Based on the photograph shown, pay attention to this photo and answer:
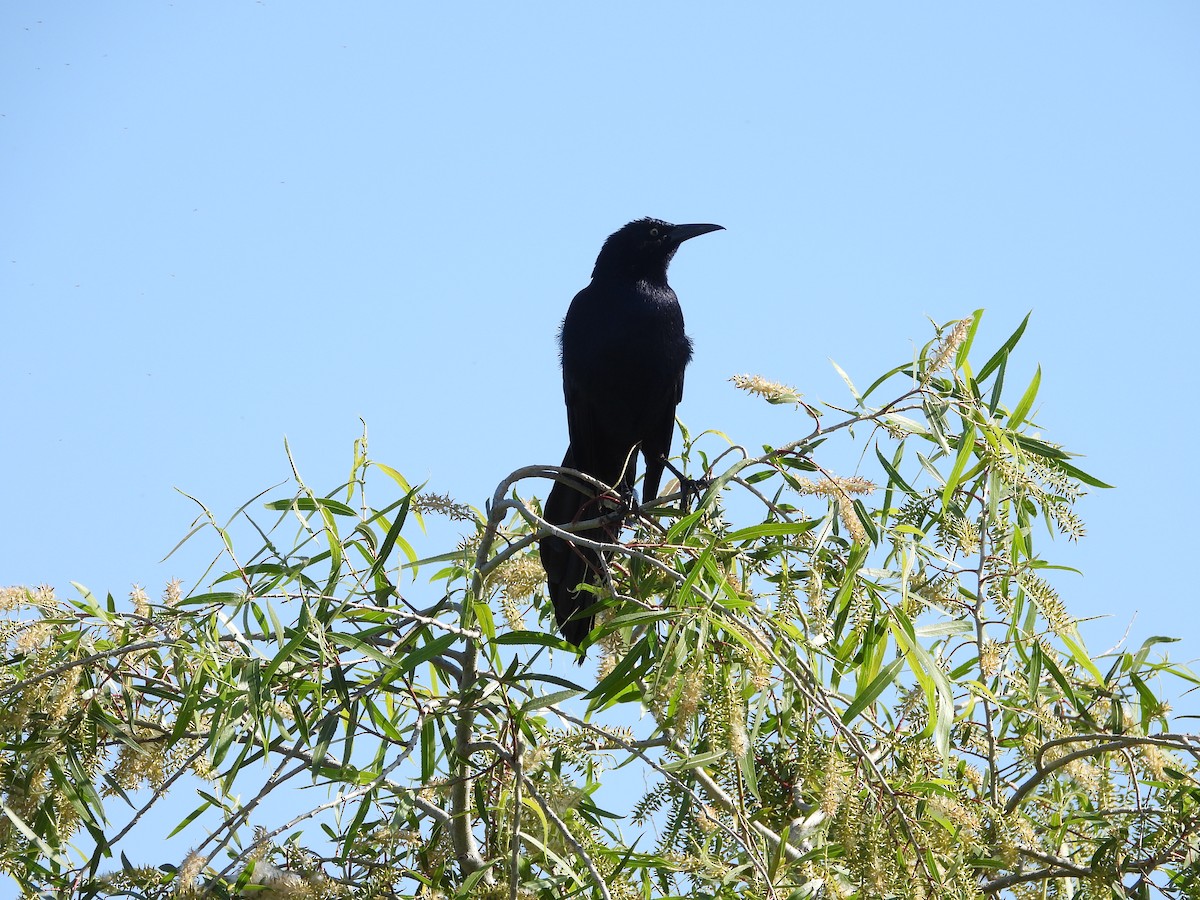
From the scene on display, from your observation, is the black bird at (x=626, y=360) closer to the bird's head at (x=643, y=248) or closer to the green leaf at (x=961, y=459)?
the bird's head at (x=643, y=248)

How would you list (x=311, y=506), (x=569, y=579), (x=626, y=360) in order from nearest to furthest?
(x=311, y=506) < (x=569, y=579) < (x=626, y=360)

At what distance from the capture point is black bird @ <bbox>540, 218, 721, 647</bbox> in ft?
13.7

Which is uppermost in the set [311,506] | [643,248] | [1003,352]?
[643,248]

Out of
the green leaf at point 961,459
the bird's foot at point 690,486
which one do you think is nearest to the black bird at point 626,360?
the bird's foot at point 690,486

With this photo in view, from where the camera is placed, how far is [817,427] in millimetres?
2170

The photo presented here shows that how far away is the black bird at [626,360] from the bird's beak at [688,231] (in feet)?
0.09

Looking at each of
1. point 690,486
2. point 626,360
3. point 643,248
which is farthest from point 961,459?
point 643,248

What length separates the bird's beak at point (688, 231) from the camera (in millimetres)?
4621

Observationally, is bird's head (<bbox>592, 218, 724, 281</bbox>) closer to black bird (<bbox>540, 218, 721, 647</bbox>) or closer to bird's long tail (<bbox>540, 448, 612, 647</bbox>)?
black bird (<bbox>540, 218, 721, 647</bbox>)

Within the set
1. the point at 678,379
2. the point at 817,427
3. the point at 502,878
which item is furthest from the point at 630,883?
the point at 678,379

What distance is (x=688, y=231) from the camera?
183 inches

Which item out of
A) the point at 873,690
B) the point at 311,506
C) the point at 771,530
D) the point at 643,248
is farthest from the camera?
the point at 643,248

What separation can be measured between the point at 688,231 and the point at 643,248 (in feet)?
0.77

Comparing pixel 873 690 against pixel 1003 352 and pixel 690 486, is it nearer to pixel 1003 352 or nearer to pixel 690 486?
pixel 1003 352
